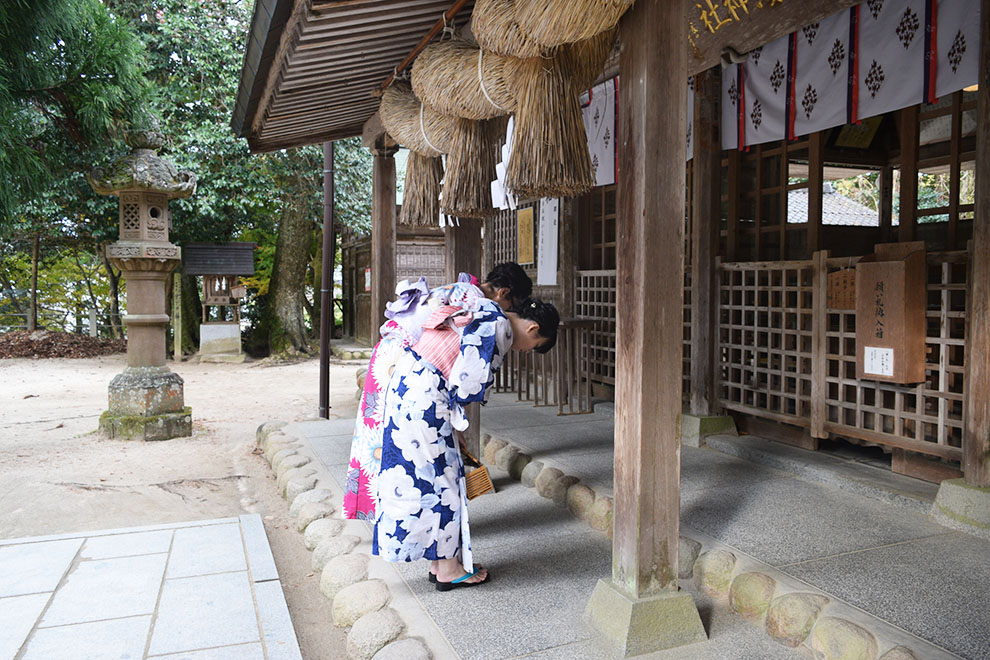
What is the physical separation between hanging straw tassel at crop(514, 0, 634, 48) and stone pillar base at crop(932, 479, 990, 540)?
3.05m

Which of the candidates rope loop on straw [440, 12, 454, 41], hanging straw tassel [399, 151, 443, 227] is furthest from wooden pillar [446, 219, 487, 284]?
rope loop on straw [440, 12, 454, 41]

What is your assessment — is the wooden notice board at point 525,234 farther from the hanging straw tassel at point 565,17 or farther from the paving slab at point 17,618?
the paving slab at point 17,618

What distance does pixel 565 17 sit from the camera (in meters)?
2.62

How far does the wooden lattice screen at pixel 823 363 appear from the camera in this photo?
4078 millimetres

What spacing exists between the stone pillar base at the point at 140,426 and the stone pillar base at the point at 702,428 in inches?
241

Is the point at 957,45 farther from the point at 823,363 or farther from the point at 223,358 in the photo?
the point at 223,358

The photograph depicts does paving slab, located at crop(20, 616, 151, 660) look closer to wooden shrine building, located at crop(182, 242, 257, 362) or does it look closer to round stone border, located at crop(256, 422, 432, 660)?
Result: round stone border, located at crop(256, 422, 432, 660)

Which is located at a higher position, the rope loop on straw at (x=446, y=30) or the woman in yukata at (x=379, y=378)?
the rope loop on straw at (x=446, y=30)

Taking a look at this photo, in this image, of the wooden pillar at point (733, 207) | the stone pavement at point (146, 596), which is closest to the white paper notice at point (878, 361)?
the wooden pillar at point (733, 207)

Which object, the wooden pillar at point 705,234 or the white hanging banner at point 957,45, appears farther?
the wooden pillar at point 705,234

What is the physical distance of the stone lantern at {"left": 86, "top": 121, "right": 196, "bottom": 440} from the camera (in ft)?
26.4

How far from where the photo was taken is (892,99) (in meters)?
3.97

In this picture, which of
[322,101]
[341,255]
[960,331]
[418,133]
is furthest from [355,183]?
A: [960,331]

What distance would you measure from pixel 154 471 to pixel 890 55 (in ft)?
23.6
